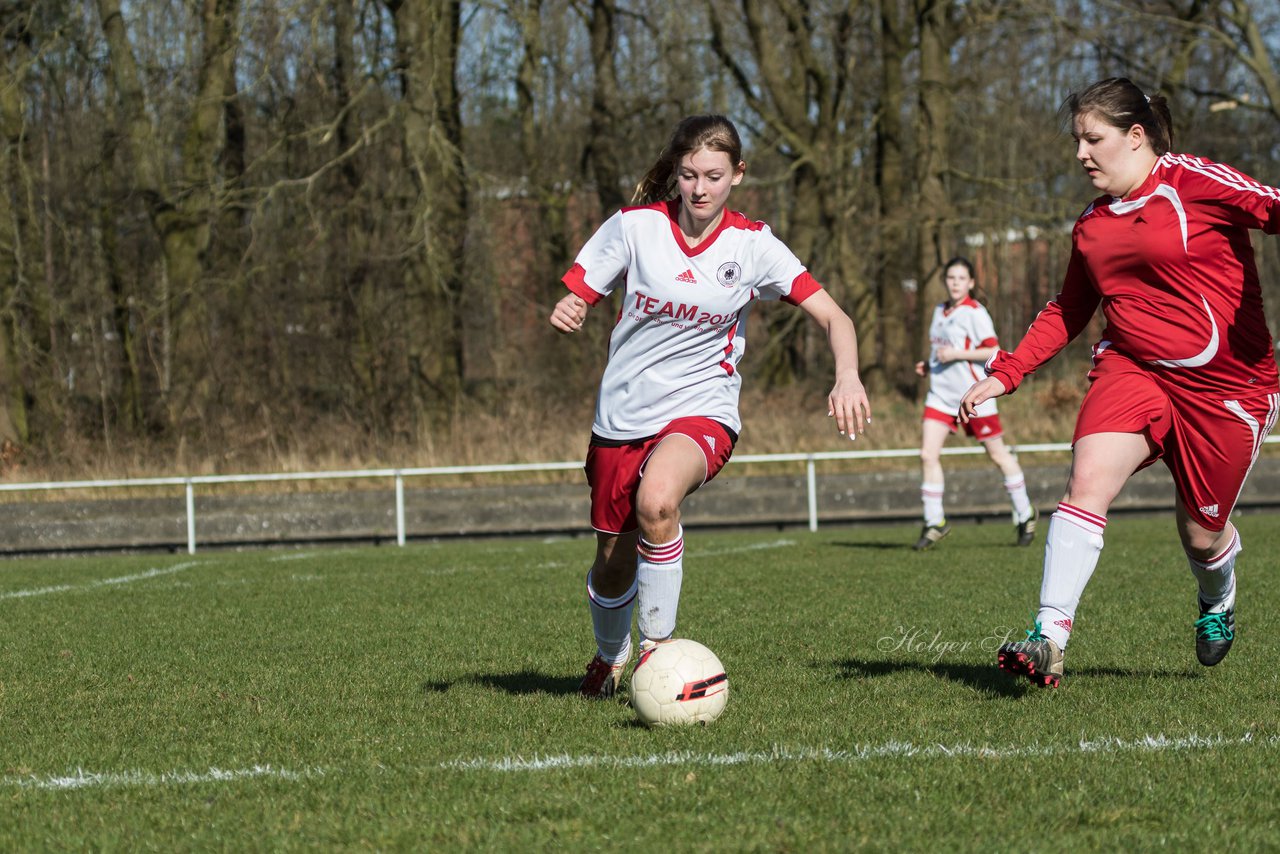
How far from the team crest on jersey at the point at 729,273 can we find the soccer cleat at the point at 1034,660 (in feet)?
5.20

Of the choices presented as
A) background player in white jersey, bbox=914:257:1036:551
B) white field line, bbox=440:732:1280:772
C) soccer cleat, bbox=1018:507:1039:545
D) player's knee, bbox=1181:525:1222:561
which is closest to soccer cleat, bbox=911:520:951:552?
background player in white jersey, bbox=914:257:1036:551

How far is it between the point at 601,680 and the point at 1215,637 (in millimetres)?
2337

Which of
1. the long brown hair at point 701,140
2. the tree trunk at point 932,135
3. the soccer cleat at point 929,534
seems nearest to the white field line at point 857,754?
the long brown hair at point 701,140

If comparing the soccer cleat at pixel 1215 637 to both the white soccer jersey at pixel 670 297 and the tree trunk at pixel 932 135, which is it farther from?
the tree trunk at pixel 932 135

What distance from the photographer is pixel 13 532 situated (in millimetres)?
16891

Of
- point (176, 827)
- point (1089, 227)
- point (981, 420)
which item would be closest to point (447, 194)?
point (981, 420)

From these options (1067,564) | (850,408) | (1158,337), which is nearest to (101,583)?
(850,408)

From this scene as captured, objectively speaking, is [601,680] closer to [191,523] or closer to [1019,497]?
[1019,497]

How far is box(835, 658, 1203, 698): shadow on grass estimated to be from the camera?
557cm

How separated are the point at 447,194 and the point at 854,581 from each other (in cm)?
1411

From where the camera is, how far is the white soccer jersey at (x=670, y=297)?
539 cm

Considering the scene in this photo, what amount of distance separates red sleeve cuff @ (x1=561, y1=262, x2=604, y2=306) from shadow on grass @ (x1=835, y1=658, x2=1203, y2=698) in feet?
6.04

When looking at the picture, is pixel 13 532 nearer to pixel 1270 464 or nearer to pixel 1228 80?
pixel 1270 464

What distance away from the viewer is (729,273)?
5414 mm
